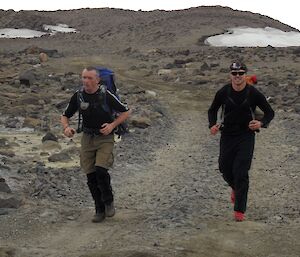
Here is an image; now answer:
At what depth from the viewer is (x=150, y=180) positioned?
10.2 metres

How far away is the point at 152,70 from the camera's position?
3275 cm

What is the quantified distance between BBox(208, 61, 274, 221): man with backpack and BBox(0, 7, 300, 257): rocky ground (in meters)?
0.61

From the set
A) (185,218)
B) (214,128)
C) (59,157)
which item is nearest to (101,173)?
(185,218)

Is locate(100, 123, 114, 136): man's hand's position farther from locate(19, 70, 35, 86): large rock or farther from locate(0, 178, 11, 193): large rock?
locate(19, 70, 35, 86): large rock

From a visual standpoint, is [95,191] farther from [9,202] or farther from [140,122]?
[140,122]

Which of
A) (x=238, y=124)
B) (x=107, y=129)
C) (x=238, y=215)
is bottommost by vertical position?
(x=238, y=215)

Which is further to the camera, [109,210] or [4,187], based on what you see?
[4,187]

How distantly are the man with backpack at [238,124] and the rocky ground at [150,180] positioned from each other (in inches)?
24.2

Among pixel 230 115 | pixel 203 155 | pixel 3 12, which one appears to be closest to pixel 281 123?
pixel 203 155

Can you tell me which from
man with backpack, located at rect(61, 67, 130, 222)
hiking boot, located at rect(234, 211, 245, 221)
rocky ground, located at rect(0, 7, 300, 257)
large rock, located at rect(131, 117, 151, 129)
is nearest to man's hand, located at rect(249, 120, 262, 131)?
hiking boot, located at rect(234, 211, 245, 221)

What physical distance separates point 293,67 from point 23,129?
65.7 feet

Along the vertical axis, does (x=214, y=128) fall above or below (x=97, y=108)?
below

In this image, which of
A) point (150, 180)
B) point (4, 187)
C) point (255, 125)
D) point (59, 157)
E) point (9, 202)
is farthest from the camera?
point (59, 157)

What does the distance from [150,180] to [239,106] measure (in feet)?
11.7
